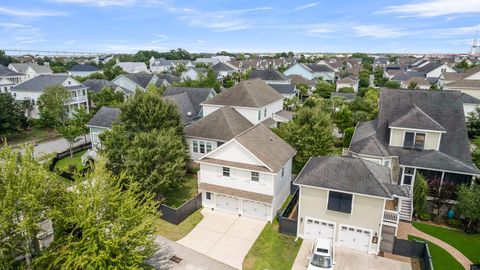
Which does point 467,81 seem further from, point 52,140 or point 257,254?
point 52,140

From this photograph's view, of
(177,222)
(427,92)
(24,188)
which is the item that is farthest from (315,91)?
(24,188)

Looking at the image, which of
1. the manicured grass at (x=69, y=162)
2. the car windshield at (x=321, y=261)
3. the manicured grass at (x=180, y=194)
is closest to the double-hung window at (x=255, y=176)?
the car windshield at (x=321, y=261)

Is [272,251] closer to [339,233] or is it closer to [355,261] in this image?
[339,233]

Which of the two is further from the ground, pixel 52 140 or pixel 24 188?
pixel 24 188

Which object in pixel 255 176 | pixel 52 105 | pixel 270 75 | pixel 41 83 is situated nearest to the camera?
pixel 255 176

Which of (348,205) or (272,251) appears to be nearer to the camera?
(348,205)

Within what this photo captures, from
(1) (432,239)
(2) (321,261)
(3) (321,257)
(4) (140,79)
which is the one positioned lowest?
(1) (432,239)

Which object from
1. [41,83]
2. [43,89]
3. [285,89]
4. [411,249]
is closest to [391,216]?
[411,249]

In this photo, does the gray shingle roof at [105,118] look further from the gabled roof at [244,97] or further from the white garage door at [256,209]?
the white garage door at [256,209]
